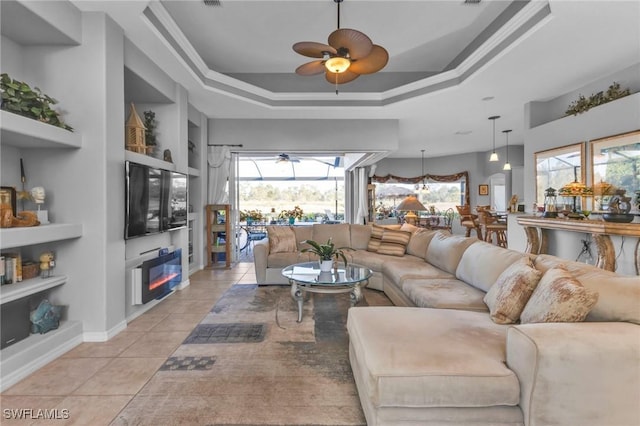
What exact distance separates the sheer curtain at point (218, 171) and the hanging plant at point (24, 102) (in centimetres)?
346

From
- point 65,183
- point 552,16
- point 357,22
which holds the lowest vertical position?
point 65,183

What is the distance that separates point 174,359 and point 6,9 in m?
3.01

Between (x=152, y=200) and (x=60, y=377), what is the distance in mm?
1877

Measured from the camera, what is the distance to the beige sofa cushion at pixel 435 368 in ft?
4.75

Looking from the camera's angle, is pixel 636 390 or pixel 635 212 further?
pixel 635 212

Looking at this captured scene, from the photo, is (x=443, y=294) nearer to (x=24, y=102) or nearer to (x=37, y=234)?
(x=37, y=234)

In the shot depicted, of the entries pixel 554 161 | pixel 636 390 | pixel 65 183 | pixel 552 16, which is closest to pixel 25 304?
pixel 65 183

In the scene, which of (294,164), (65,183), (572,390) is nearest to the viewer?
(572,390)

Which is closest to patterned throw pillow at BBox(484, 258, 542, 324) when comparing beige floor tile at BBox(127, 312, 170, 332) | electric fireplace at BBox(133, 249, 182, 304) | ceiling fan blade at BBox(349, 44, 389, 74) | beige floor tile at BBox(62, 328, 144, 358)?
ceiling fan blade at BBox(349, 44, 389, 74)

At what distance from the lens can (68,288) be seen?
2.78 meters

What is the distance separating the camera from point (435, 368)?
1482 mm

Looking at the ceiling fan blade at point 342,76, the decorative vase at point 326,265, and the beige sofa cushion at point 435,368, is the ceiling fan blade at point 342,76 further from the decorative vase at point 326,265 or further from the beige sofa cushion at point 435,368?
the beige sofa cushion at point 435,368

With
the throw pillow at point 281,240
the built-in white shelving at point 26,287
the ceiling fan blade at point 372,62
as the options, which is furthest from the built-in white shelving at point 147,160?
the ceiling fan blade at point 372,62

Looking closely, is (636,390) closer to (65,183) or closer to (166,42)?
(65,183)
